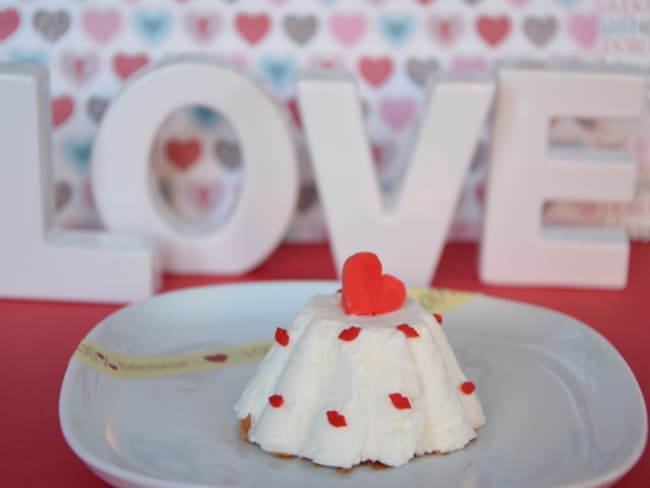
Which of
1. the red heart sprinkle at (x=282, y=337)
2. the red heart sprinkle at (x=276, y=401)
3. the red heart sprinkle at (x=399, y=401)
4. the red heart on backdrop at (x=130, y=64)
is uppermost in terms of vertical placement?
the red heart on backdrop at (x=130, y=64)

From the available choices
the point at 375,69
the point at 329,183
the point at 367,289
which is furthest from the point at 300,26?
the point at 367,289

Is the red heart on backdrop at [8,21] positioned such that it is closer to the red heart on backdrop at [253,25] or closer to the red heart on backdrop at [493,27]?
the red heart on backdrop at [253,25]

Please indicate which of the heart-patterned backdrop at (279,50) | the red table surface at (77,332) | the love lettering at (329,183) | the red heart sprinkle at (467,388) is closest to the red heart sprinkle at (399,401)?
the red heart sprinkle at (467,388)

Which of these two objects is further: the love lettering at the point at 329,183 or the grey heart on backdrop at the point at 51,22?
the grey heart on backdrop at the point at 51,22

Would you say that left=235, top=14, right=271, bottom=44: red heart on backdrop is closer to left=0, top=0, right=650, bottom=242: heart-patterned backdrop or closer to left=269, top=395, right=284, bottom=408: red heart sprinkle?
left=0, top=0, right=650, bottom=242: heart-patterned backdrop

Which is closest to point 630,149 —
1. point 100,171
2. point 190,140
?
point 190,140

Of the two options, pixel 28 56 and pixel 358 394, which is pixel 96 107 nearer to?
pixel 28 56

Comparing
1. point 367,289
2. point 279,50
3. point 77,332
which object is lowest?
point 77,332
